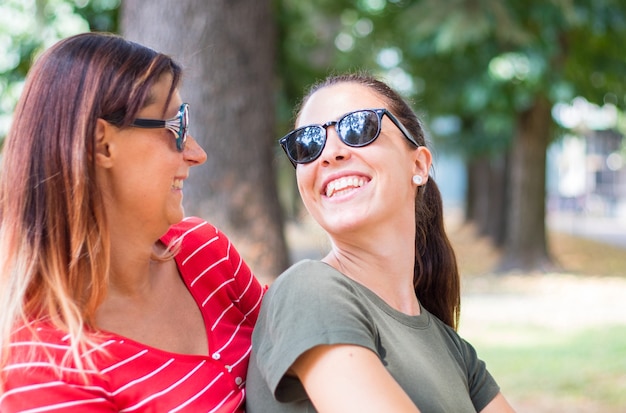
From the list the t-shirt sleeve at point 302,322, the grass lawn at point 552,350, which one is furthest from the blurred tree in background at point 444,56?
the t-shirt sleeve at point 302,322

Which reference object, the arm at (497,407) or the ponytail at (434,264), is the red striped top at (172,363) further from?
the arm at (497,407)

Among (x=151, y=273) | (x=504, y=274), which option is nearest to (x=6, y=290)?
(x=151, y=273)

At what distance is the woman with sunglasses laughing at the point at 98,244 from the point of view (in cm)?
182

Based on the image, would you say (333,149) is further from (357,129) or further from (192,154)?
(192,154)

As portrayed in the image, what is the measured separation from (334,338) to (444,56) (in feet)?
38.3

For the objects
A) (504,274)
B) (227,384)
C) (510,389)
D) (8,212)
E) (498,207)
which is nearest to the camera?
(8,212)

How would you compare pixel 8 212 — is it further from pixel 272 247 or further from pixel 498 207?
pixel 498 207

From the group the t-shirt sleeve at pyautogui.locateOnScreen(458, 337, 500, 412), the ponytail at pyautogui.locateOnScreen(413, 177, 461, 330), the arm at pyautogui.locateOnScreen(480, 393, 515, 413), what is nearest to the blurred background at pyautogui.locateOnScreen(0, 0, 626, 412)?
the ponytail at pyautogui.locateOnScreen(413, 177, 461, 330)

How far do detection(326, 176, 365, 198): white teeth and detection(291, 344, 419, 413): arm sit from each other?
0.57 metres

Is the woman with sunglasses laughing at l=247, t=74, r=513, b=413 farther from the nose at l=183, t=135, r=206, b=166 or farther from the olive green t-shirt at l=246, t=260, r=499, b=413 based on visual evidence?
the nose at l=183, t=135, r=206, b=166

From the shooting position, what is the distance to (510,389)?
651 cm

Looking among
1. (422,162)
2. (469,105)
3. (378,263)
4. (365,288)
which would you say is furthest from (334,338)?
(469,105)

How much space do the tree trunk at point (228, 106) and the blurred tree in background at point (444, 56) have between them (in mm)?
12

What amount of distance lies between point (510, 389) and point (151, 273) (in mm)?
4907
